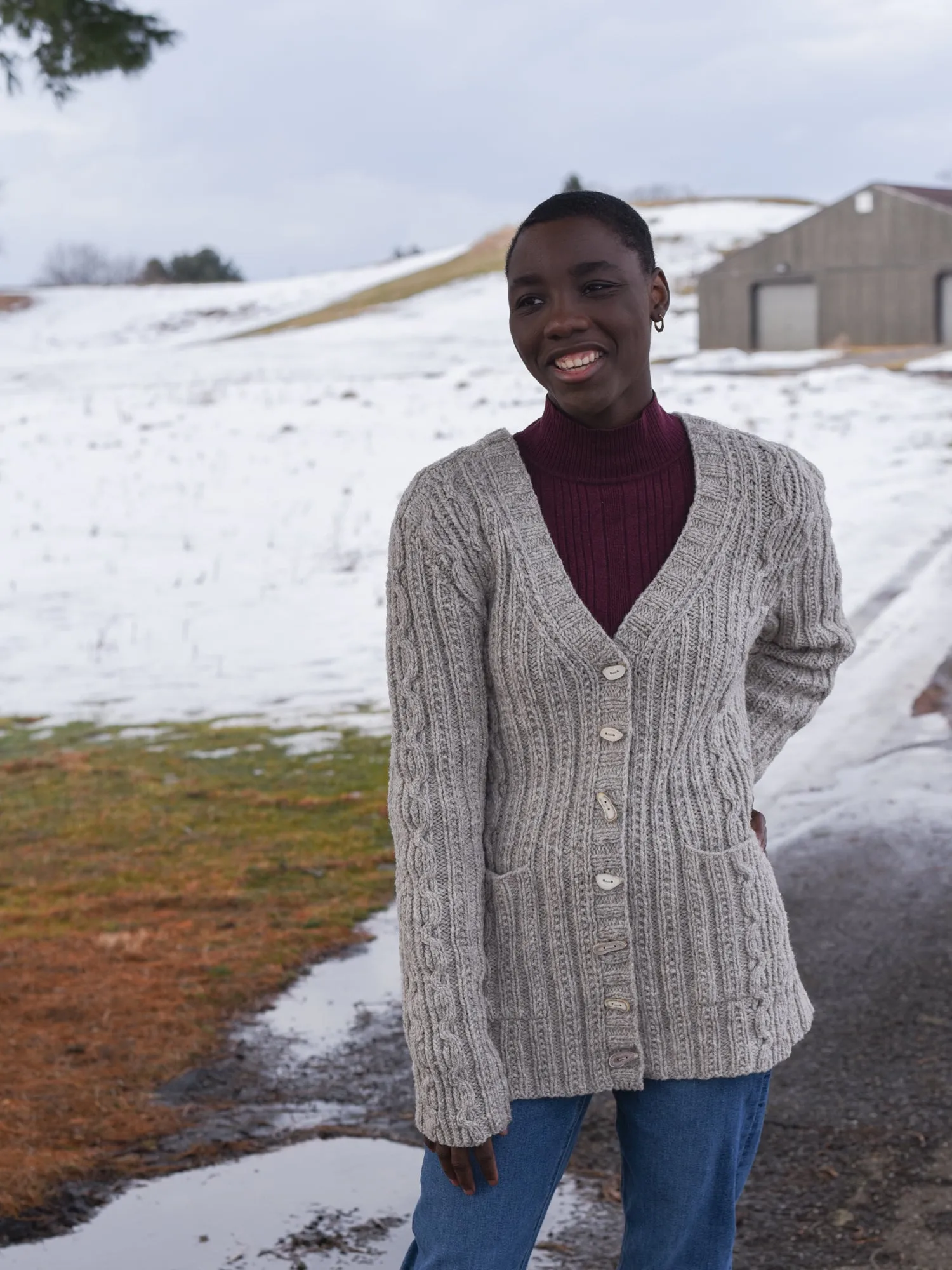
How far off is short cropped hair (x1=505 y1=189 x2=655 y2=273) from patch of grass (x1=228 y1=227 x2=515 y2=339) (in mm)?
45025

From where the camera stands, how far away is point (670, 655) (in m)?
2.11

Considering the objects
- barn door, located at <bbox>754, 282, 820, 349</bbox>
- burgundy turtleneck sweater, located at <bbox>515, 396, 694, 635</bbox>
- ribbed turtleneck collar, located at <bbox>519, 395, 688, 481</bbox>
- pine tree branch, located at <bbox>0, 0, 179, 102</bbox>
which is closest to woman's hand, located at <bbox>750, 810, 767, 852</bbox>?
burgundy turtleneck sweater, located at <bbox>515, 396, 694, 635</bbox>

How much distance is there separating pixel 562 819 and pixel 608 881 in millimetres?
106

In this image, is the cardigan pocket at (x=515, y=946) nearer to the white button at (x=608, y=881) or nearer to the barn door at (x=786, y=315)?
the white button at (x=608, y=881)

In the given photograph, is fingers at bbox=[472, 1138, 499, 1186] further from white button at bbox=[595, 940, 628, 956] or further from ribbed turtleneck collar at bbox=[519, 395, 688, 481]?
ribbed turtleneck collar at bbox=[519, 395, 688, 481]

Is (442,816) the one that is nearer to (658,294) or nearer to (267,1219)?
(658,294)

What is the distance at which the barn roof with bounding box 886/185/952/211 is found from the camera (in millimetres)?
36812

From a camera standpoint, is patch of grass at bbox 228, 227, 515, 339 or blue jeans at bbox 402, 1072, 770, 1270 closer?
blue jeans at bbox 402, 1072, 770, 1270

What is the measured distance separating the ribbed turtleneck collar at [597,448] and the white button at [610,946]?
2.18ft

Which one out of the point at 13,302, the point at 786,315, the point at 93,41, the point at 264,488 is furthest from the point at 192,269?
the point at 93,41

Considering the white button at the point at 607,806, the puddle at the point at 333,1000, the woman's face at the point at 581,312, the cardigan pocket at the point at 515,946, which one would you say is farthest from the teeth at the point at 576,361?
the puddle at the point at 333,1000

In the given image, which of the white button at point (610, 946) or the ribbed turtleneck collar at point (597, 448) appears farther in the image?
the ribbed turtleneck collar at point (597, 448)

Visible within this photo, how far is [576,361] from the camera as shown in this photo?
85.0 inches

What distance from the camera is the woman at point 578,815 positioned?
81.7 inches
